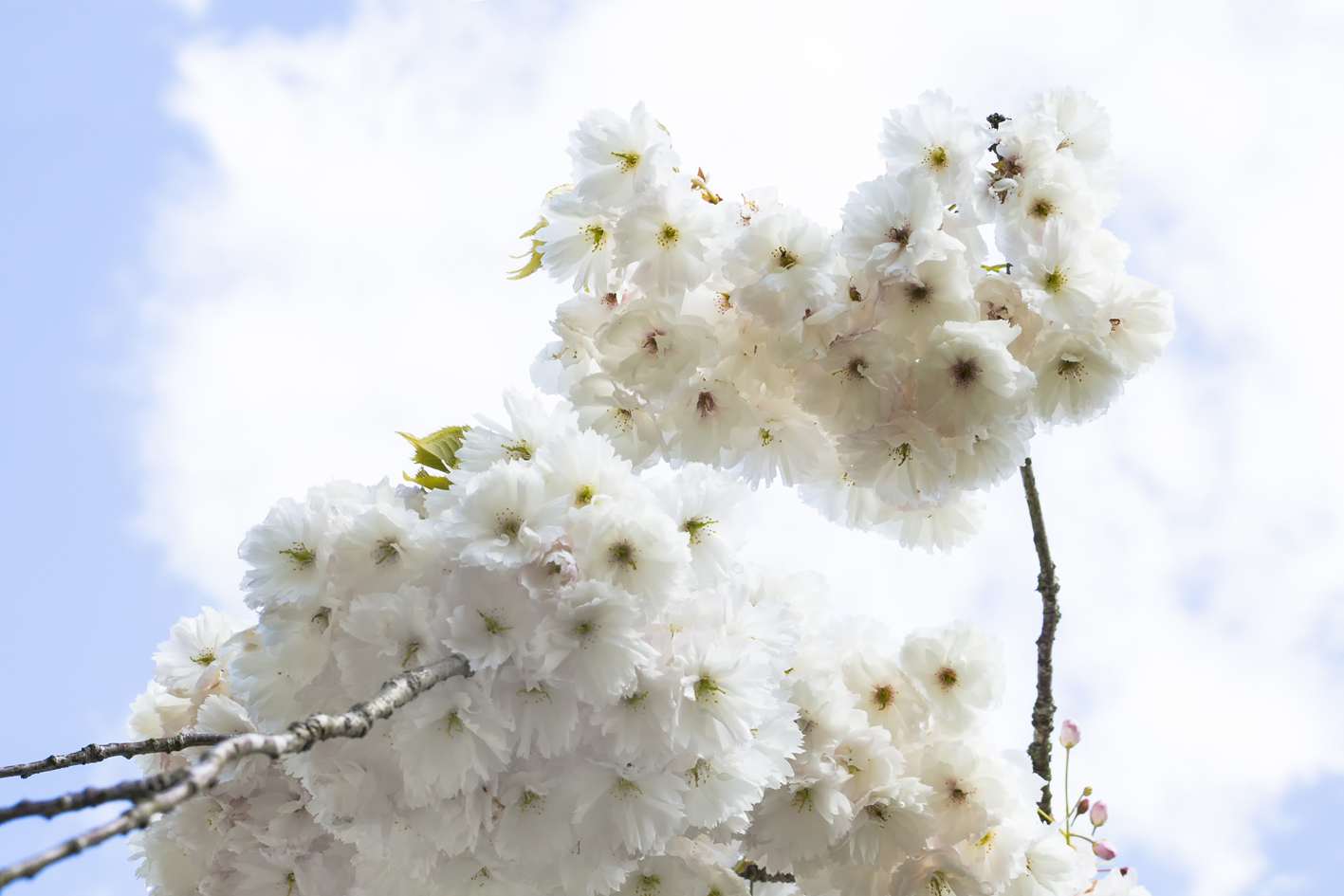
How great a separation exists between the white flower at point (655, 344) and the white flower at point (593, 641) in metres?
0.41

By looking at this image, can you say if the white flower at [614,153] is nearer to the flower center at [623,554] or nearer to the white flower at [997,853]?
the flower center at [623,554]

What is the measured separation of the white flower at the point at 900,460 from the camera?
1.36 meters

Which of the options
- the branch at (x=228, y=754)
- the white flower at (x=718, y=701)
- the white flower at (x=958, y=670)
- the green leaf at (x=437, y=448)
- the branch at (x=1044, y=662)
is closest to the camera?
the branch at (x=228, y=754)

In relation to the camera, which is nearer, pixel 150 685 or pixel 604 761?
pixel 604 761

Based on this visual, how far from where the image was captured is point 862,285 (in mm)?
1374

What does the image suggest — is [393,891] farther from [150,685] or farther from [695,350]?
[695,350]

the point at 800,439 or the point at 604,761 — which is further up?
the point at 800,439

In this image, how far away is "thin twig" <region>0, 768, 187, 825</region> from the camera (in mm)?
564

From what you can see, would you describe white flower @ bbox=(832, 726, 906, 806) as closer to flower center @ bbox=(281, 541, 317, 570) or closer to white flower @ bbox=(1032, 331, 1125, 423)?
A: white flower @ bbox=(1032, 331, 1125, 423)

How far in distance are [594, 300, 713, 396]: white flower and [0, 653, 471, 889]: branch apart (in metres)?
0.60

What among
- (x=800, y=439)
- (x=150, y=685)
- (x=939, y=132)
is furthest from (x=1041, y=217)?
(x=150, y=685)

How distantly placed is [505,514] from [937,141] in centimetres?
81

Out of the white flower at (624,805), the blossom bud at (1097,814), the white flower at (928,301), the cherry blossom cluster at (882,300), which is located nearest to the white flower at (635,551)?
the white flower at (624,805)

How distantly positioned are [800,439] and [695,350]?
0.80 ft
